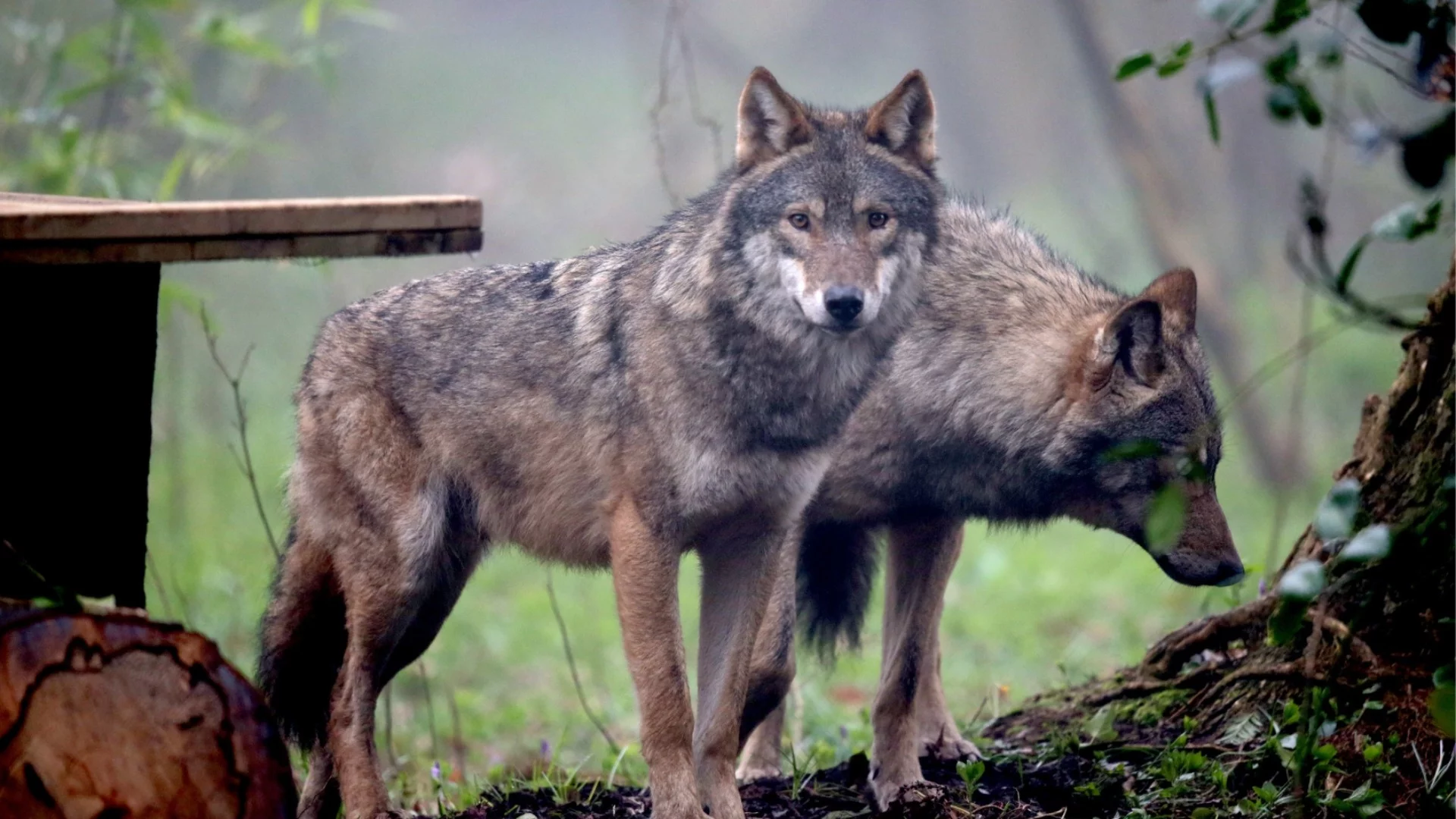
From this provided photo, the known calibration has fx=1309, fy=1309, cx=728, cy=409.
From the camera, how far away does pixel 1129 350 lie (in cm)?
430

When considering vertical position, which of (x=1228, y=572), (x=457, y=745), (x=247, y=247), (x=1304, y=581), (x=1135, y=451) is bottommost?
(x=457, y=745)

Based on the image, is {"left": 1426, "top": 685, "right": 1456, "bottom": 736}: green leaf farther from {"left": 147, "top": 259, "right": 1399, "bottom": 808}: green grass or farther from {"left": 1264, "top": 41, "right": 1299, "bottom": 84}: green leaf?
{"left": 147, "top": 259, "right": 1399, "bottom": 808}: green grass

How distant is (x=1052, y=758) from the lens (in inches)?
164

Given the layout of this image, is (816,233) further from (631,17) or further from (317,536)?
(631,17)

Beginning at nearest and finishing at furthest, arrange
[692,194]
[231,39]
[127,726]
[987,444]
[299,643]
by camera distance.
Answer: [127,726] → [299,643] → [987,444] → [231,39] → [692,194]

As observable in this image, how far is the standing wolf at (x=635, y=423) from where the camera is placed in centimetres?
377

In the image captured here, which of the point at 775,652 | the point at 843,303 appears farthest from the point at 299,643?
the point at 843,303

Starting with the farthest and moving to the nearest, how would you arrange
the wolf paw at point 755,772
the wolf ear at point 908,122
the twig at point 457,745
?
1. the twig at point 457,745
2. the wolf paw at point 755,772
3. the wolf ear at point 908,122

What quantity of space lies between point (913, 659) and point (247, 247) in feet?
8.64

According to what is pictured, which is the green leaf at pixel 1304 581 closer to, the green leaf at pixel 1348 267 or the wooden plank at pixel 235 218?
the green leaf at pixel 1348 267

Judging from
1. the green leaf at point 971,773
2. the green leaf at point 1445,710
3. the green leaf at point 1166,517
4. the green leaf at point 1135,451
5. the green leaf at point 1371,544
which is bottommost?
the green leaf at point 971,773

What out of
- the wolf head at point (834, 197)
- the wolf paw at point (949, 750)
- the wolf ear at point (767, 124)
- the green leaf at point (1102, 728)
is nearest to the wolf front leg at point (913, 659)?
the wolf paw at point (949, 750)

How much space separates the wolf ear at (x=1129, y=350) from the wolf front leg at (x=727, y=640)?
121 centimetres

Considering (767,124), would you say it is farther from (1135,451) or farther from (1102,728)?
(1102,728)
